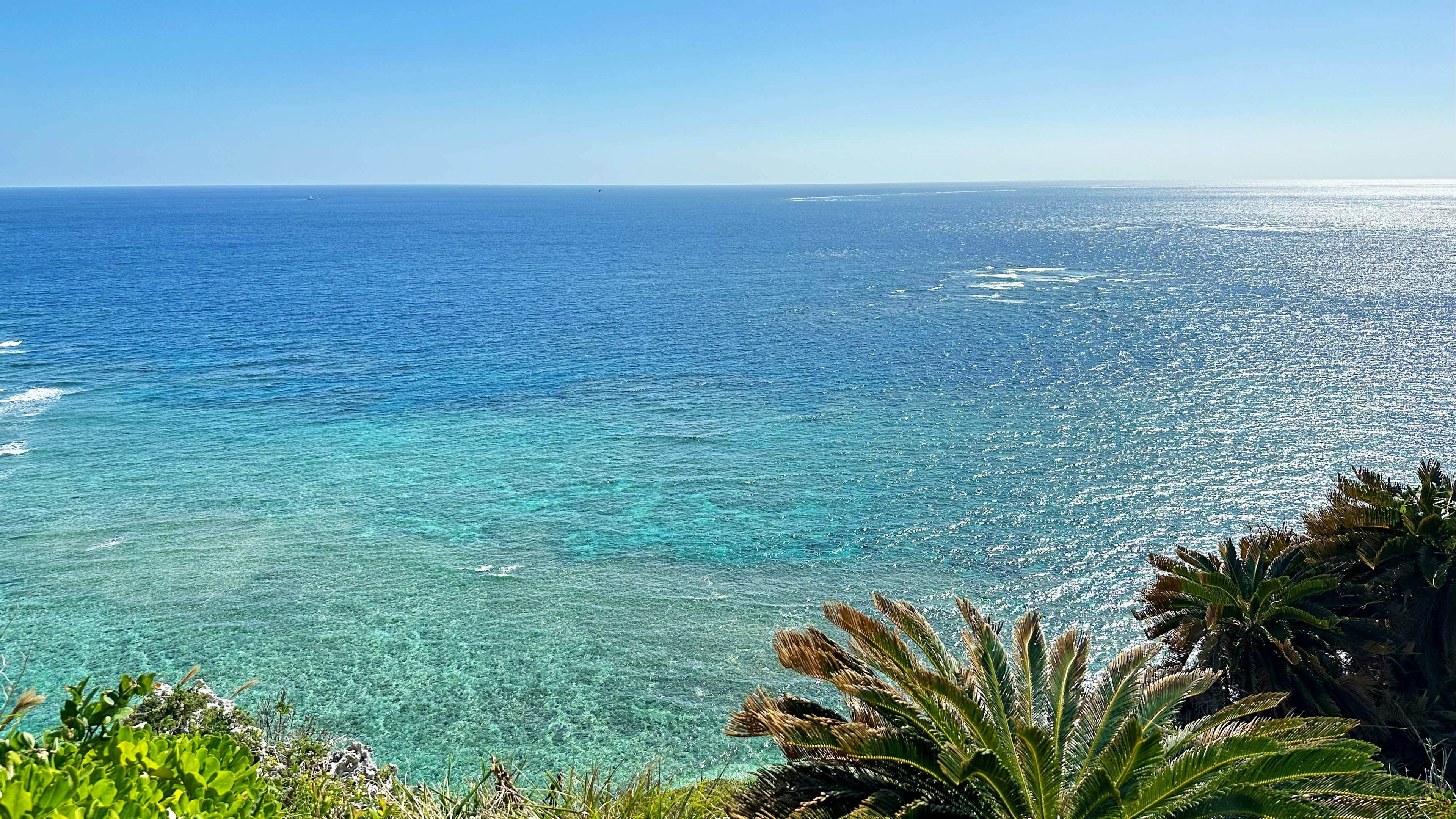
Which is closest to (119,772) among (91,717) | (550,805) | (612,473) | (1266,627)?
(91,717)

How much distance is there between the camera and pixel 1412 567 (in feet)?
68.2

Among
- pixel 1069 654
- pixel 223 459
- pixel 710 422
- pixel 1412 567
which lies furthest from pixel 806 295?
pixel 1069 654

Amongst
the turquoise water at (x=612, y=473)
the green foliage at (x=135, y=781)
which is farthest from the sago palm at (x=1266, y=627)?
the green foliage at (x=135, y=781)

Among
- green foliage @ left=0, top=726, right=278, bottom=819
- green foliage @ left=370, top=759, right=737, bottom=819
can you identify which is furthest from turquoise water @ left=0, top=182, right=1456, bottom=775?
green foliage @ left=0, top=726, right=278, bottom=819

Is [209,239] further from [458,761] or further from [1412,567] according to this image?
[1412,567]

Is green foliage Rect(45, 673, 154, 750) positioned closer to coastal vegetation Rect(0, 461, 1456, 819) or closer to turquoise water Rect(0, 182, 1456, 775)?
coastal vegetation Rect(0, 461, 1456, 819)

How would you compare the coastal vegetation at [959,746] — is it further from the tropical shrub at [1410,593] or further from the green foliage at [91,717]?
the tropical shrub at [1410,593]

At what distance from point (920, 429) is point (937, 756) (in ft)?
138

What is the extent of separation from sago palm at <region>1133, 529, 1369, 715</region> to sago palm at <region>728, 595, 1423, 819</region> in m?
8.06

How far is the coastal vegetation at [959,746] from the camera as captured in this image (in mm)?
8094

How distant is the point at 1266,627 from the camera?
19.9 m

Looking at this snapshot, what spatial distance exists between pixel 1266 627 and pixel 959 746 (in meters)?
13.2

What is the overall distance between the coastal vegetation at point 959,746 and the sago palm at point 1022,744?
0.10 feet

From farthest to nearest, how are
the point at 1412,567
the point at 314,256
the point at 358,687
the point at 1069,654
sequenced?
the point at 314,256, the point at 358,687, the point at 1412,567, the point at 1069,654
